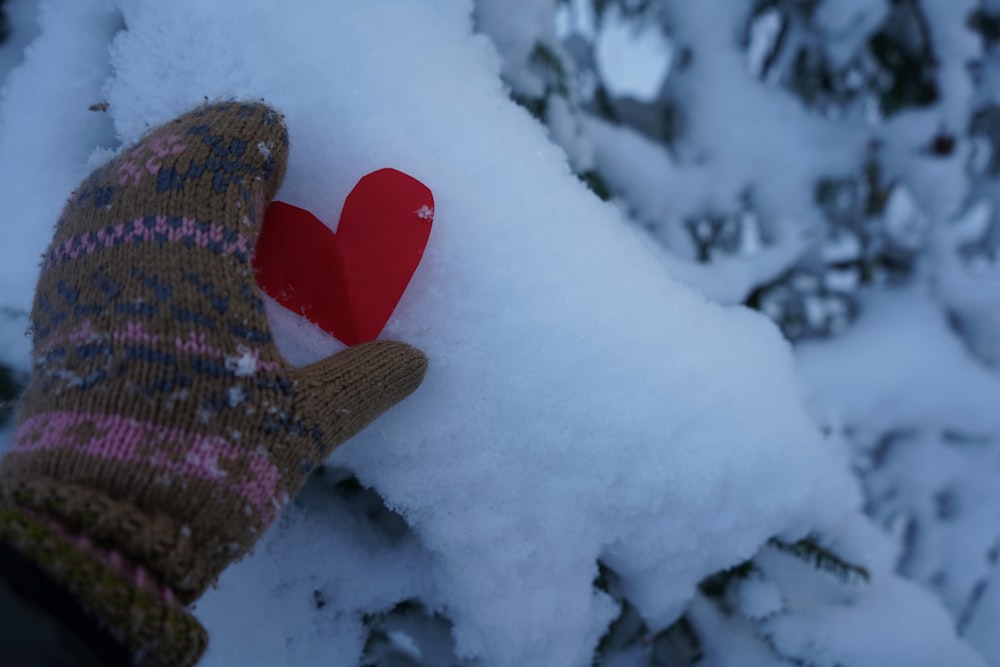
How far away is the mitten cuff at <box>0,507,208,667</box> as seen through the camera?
1.42 feet

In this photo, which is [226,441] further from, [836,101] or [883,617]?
[836,101]

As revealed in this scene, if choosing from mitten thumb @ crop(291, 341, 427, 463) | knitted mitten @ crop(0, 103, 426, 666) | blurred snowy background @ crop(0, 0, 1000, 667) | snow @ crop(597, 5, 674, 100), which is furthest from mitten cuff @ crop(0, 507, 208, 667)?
snow @ crop(597, 5, 674, 100)

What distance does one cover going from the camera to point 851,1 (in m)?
1.64

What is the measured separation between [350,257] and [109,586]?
42 cm

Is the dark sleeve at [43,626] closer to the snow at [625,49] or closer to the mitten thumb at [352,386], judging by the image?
the mitten thumb at [352,386]

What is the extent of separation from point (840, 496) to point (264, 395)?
2.86 ft

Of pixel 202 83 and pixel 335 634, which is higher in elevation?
pixel 202 83

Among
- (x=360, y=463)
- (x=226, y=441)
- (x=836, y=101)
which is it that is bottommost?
(x=360, y=463)

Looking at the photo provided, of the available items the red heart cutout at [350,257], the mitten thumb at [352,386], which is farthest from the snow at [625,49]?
the mitten thumb at [352,386]

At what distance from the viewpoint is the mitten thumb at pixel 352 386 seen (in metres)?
0.62

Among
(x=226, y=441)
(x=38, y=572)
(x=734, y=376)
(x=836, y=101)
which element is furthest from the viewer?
(x=836, y=101)

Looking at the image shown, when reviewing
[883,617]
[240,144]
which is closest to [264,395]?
[240,144]

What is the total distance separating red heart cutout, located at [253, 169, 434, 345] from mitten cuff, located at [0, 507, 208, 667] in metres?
0.34

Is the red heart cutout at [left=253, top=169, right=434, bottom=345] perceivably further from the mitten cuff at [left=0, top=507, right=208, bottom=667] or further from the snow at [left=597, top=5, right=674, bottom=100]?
the snow at [left=597, top=5, right=674, bottom=100]
